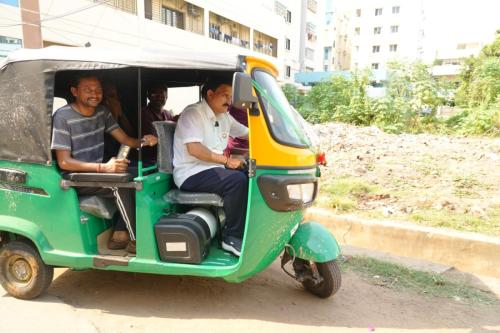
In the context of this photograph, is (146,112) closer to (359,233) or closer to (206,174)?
(206,174)

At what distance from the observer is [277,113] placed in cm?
325

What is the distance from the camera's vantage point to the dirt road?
10.4 ft

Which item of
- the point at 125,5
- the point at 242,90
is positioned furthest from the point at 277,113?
the point at 125,5

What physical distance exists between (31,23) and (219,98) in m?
12.9

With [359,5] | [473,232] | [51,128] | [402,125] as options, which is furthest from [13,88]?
[359,5]

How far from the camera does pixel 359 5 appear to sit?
5522 centimetres

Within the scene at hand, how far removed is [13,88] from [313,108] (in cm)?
1772

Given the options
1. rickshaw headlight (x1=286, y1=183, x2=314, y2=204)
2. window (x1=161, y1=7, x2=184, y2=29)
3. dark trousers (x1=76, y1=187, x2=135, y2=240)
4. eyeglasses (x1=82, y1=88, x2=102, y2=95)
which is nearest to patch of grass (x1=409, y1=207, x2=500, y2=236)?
rickshaw headlight (x1=286, y1=183, x2=314, y2=204)

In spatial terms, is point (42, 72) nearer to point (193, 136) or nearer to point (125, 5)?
point (193, 136)

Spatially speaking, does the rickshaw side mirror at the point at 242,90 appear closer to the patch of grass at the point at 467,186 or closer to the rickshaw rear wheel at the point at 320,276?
the rickshaw rear wheel at the point at 320,276

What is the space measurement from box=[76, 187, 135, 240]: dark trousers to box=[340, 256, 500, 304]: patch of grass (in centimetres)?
233

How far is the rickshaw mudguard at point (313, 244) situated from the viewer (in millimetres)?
3371

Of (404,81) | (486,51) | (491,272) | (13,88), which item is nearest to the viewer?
(13,88)

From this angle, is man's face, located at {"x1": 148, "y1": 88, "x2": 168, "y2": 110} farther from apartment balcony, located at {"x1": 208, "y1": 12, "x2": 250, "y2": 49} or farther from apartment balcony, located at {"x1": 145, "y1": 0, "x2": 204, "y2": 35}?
apartment balcony, located at {"x1": 208, "y1": 12, "x2": 250, "y2": 49}
